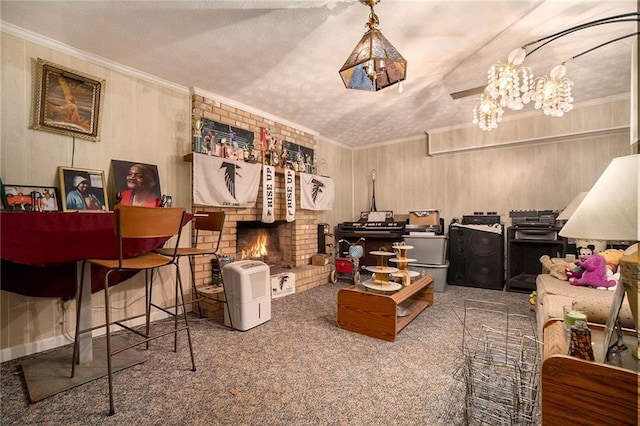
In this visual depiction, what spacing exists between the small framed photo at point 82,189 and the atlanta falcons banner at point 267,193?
1.57m

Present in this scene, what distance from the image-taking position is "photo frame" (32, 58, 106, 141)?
2.03 m

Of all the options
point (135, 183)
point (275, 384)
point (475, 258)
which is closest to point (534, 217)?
point (475, 258)

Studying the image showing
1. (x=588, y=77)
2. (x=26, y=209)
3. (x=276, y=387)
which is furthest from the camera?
(x=588, y=77)

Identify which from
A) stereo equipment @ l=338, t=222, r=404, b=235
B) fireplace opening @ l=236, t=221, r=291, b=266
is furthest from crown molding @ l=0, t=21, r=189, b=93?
stereo equipment @ l=338, t=222, r=404, b=235

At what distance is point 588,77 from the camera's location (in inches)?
112

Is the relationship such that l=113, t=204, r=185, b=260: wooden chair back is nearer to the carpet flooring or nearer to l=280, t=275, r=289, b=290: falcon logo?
the carpet flooring

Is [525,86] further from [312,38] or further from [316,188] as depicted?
[316,188]

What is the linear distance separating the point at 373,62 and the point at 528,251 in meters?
3.76

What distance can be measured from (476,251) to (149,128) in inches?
167

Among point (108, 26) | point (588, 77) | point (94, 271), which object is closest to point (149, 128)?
point (108, 26)

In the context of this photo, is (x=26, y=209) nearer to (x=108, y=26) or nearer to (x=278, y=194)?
(x=108, y=26)

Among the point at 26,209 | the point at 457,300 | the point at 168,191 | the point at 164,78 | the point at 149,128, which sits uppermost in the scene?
the point at 164,78

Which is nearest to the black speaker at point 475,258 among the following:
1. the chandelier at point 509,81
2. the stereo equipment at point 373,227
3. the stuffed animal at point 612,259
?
the stereo equipment at point 373,227

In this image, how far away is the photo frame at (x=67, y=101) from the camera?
79.9 inches
